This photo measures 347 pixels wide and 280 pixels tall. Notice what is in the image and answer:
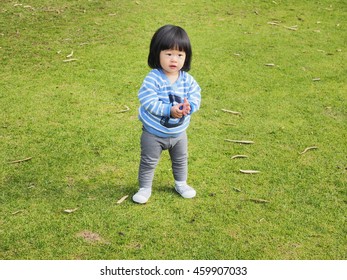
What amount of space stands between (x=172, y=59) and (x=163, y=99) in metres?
0.29

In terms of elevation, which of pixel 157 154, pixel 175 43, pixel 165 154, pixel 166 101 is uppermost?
pixel 175 43

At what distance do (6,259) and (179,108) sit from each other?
1.46 m

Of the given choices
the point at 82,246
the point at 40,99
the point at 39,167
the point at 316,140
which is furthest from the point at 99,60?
the point at 82,246

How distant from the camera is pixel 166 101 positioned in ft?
12.2

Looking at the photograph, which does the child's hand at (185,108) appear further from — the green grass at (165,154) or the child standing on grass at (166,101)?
the green grass at (165,154)

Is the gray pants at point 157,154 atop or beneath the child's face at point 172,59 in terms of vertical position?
beneath

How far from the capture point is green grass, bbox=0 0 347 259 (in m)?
3.61

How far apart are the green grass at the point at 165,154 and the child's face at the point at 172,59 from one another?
101 cm

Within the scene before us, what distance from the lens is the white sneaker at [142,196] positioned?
13.0 ft

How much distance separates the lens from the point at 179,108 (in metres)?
3.59

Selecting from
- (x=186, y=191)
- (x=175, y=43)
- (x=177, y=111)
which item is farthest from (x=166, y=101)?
(x=186, y=191)

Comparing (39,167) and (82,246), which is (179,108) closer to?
(82,246)

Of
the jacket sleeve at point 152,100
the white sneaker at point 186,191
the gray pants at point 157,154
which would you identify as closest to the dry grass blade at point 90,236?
the gray pants at point 157,154

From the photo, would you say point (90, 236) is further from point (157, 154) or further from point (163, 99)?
point (163, 99)
